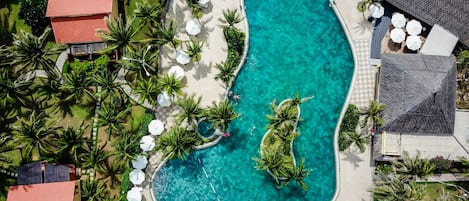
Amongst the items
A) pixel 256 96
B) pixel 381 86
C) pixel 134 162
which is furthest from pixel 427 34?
pixel 134 162

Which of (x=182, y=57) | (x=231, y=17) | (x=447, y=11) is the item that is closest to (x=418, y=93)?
(x=447, y=11)

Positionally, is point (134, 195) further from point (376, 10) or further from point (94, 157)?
point (376, 10)

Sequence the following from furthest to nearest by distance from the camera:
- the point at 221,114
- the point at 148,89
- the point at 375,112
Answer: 1. the point at 375,112
2. the point at 148,89
3. the point at 221,114

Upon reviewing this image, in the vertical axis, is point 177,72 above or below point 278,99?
above

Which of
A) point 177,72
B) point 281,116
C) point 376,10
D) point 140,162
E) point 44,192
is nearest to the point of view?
point 44,192

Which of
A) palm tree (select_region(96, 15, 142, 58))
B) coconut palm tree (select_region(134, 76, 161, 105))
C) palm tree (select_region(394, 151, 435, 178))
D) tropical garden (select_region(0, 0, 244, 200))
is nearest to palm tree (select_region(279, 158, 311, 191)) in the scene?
tropical garden (select_region(0, 0, 244, 200))

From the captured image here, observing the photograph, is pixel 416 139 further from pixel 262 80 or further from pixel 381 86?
pixel 262 80
